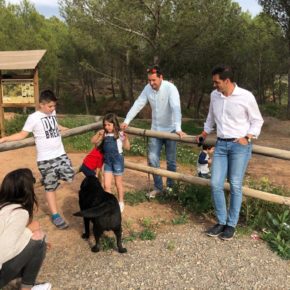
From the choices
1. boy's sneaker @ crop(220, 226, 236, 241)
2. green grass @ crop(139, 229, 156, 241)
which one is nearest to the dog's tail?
green grass @ crop(139, 229, 156, 241)

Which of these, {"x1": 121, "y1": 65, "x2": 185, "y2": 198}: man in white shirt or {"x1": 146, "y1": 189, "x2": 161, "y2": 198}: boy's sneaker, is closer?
{"x1": 121, "y1": 65, "x2": 185, "y2": 198}: man in white shirt

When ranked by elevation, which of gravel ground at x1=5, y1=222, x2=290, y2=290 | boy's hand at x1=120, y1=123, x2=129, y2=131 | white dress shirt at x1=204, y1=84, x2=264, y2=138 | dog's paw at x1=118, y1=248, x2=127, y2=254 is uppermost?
white dress shirt at x1=204, y1=84, x2=264, y2=138

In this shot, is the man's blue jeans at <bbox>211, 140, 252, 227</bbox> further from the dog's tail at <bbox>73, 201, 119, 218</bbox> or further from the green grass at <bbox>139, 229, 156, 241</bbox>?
the dog's tail at <bbox>73, 201, 119, 218</bbox>

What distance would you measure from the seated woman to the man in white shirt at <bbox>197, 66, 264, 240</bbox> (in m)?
1.88

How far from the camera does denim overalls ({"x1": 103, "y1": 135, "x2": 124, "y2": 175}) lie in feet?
15.4

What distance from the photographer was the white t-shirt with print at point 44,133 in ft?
14.1

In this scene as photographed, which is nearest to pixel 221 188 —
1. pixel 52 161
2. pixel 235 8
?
pixel 52 161

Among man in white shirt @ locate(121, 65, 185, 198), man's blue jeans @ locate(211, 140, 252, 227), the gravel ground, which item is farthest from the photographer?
man in white shirt @ locate(121, 65, 185, 198)

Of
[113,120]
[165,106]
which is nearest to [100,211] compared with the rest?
[113,120]

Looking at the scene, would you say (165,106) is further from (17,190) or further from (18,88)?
(18,88)

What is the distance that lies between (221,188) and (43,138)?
74.1 inches

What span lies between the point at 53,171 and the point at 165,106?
1.55 meters

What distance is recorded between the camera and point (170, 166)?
5305 mm

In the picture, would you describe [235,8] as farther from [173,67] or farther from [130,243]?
[130,243]
